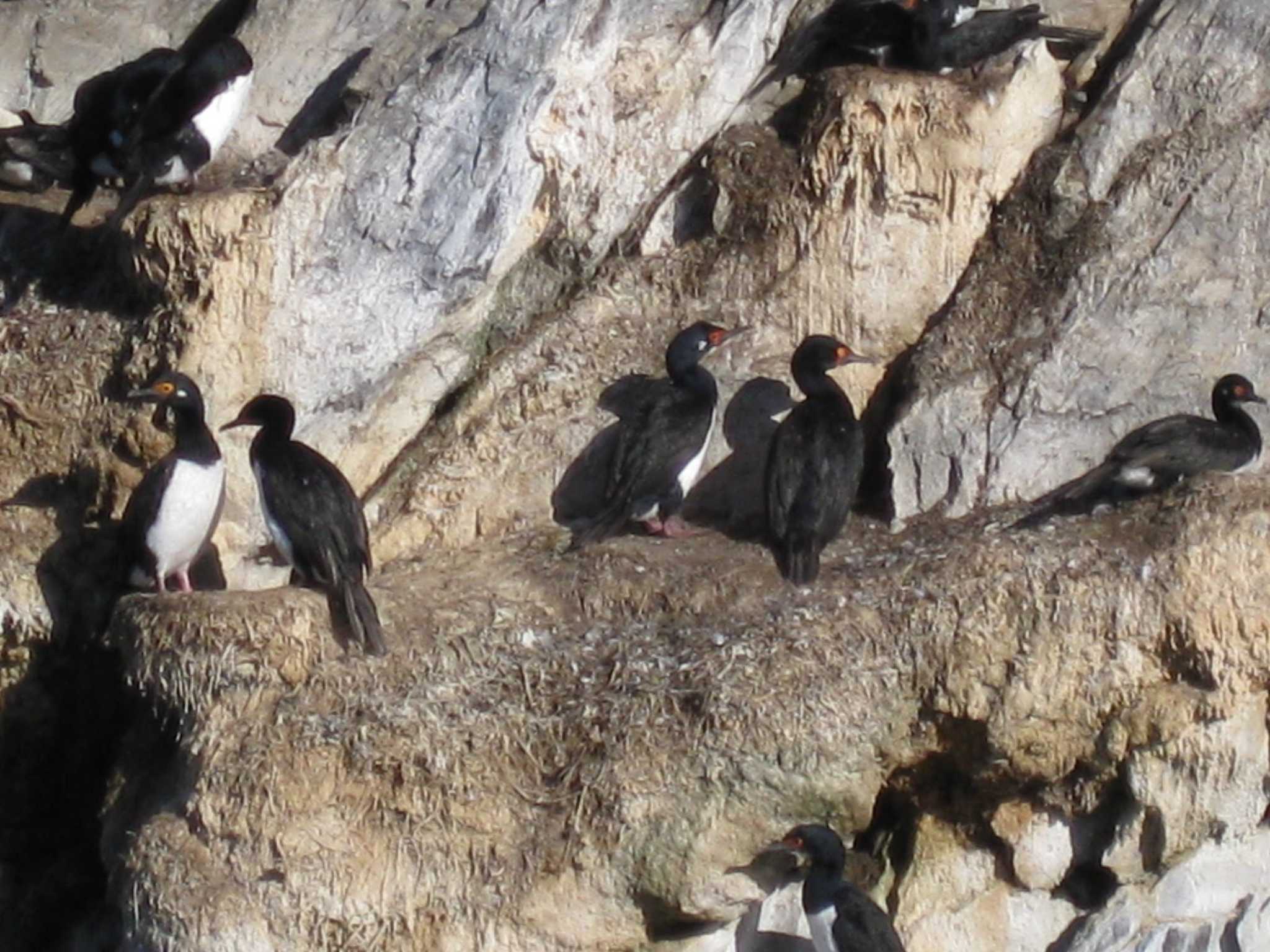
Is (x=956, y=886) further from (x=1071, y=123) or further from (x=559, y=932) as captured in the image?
(x=1071, y=123)

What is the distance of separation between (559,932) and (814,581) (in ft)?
7.42

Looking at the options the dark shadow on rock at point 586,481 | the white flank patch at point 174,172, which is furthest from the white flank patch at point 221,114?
the dark shadow on rock at point 586,481

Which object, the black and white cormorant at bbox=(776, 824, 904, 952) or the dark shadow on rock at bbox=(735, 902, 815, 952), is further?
the dark shadow on rock at bbox=(735, 902, 815, 952)

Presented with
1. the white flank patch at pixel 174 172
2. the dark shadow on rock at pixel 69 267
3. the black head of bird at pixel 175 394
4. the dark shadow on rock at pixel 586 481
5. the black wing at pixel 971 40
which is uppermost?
the black wing at pixel 971 40

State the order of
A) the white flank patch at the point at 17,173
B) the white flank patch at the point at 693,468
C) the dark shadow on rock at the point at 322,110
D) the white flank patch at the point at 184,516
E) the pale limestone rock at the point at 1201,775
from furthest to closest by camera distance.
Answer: the white flank patch at the point at 17,173, the dark shadow on rock at the point at 322,110, the white flank patch at the point at 693,468, the white flank patch at the point at 184,516, the pale limestone rock at the point at 1201,775

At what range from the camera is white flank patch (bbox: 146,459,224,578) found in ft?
49.0

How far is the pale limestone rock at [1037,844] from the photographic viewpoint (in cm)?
1447

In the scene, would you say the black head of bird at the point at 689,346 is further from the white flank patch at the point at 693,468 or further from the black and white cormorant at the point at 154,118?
the black and white cormorant at the point at 154,118

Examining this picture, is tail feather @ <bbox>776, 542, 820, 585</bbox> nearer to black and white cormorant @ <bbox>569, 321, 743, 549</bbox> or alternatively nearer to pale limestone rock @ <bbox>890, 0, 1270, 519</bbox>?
black and white cormorant @ <bbox>569, 321, 743, 549</bbox>

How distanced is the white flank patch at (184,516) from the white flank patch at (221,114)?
217cm

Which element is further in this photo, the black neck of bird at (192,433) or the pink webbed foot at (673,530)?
the pink webbed foot at (673,530)

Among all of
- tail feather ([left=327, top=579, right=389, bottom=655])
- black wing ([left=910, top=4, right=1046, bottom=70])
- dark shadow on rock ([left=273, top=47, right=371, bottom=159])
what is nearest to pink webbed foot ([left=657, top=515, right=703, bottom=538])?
tail feather ([left=327, top=579, right=389, bottom=655])

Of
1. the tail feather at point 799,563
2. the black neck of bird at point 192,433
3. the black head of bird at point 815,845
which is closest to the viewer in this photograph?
the black head of bird at point 815,845

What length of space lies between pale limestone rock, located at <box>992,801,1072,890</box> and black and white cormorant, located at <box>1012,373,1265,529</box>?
4.90 ft
